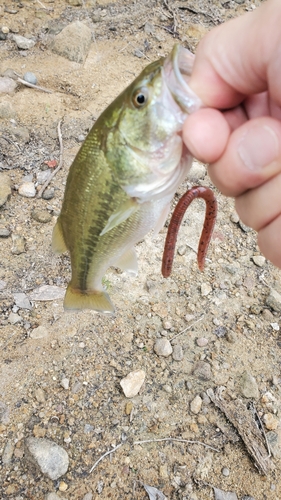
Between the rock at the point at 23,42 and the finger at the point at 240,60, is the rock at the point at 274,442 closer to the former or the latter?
the finger at the point at 240,60

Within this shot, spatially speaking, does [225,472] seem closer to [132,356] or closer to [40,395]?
[132,356]

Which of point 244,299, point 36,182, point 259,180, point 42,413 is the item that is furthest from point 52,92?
point 259,180

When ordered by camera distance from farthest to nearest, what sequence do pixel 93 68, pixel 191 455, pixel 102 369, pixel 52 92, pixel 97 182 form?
pixel 93 68, pixel 52 92, pixel 102 369, pixel 191 455, pixel 97 182

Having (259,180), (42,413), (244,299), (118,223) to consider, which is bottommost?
(42,413)

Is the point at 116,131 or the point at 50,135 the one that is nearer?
the point at 116,131

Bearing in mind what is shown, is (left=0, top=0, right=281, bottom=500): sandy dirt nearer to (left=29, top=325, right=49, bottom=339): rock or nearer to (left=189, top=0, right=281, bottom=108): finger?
(left=29, top=325, right=49, bottom=339): rock

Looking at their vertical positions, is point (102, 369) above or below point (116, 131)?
below

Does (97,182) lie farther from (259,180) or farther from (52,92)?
(52,92)

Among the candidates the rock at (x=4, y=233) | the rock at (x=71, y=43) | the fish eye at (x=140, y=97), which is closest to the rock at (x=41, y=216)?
the rock at (x=4, y=233)

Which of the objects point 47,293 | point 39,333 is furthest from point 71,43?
point 39,333
